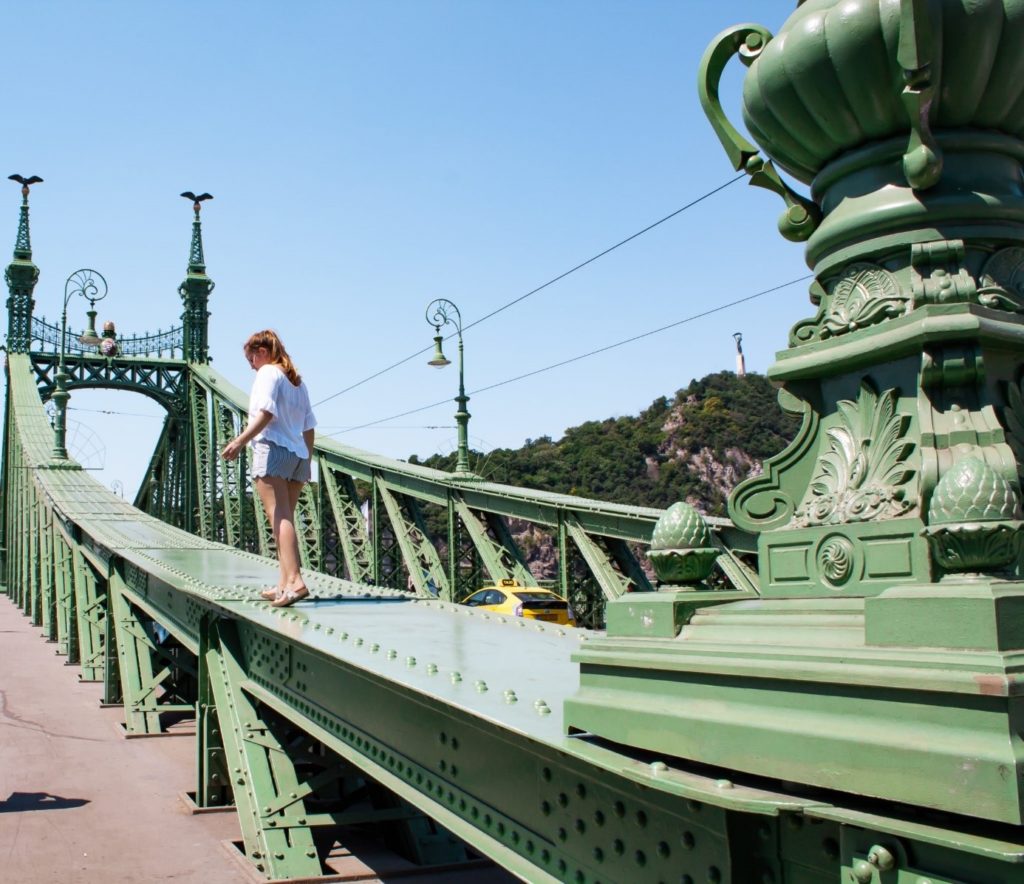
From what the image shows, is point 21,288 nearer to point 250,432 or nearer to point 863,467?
point 250,432

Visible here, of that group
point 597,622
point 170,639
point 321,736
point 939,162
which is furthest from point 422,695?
point 597,622

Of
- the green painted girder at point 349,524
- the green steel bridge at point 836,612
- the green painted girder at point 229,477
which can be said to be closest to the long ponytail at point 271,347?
the green steel bridge at point 836,612

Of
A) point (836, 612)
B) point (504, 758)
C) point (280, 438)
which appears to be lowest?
point (504, 758)

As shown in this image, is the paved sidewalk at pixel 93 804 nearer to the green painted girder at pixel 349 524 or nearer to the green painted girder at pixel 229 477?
the green painted girder at pixel 349 524

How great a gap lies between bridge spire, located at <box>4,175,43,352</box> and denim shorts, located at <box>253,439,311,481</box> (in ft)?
109

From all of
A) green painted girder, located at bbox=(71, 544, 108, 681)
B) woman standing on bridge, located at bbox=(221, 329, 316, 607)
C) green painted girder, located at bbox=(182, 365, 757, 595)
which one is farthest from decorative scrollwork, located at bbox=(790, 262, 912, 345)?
green painted girder, located at bbox=(71, 544, 108, 681)

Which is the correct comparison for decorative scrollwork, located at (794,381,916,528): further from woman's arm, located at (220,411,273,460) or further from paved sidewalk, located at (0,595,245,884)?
paved sidewalk, located at (0,595,245,884)

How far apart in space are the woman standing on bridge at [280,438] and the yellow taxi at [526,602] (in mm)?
10087

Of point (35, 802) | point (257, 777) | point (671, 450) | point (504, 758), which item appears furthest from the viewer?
point (671, 450)

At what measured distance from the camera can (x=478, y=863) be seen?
23.7 feet

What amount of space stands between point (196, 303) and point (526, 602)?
2360 cm

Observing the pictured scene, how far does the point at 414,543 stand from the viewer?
19328 mm

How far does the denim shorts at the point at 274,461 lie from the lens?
6.63m

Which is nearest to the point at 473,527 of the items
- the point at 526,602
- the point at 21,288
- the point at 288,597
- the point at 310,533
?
the point at 526,602
